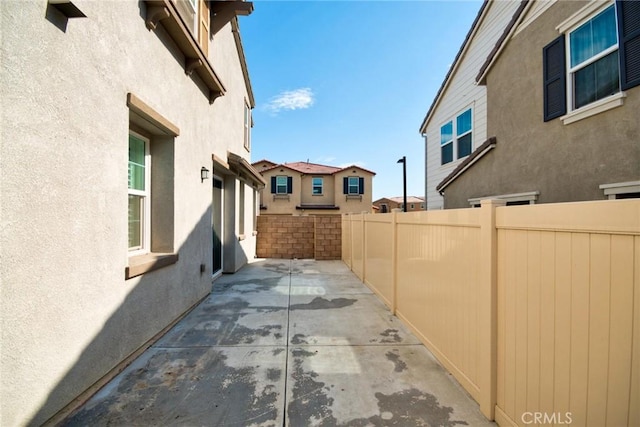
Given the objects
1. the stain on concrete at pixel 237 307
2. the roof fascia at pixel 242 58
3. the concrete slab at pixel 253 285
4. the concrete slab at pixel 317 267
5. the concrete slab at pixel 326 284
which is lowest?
the concrete slab at pixel 317 267

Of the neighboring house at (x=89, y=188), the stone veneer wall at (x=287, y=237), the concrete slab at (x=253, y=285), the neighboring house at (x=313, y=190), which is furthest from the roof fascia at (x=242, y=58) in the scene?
the neighboring house at (x=313, y=190)

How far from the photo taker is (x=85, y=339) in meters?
2.68

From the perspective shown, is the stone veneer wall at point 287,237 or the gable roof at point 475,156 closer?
the gable roof at point 475,156

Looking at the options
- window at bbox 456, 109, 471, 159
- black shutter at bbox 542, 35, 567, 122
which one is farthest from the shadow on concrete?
window at bbox 456, 109, 471, 159

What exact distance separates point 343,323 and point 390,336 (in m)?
0.82

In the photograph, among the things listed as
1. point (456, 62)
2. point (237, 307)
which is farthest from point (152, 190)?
point (456, 62)

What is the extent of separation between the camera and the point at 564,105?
496 cm

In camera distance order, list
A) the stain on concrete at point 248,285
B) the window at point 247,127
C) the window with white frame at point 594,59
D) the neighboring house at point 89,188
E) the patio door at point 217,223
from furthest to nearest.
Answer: the window at point 247,127 < the patio door at point 217,223 < the stain on concrete at point 248,285 < the window with white frame at point 594,59 < the neighboring house at point 89,188

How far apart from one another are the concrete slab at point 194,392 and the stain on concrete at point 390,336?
145cm

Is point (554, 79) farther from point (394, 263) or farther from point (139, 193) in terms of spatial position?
point (139, 193)

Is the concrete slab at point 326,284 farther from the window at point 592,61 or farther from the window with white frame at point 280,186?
the window with white frame at point 280,186

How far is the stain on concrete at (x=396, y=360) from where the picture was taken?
3.29 metres

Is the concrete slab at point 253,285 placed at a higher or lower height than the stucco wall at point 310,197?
lower

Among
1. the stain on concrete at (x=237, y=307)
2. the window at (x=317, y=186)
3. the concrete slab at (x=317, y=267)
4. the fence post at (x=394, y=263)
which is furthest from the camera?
the window at (x=317, y=186)
